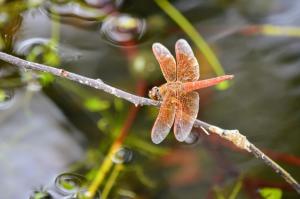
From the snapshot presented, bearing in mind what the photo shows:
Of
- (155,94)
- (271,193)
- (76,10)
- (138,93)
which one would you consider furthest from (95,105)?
(271,193)

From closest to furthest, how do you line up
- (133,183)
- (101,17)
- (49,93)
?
Answer: (133,183), (49,93), (101,17)

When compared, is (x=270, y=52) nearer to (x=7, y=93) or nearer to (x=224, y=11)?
(x=224, y=11)

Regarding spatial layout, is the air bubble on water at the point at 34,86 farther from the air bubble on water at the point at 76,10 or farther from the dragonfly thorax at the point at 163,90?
the dragonfly thorax at the point at 163,90

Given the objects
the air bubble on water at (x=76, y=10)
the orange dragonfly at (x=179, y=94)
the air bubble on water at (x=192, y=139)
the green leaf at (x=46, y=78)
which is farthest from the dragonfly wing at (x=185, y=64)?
the air bubble on water at (x=76, y=10)

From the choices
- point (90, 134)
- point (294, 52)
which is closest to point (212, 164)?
point (90, 134)

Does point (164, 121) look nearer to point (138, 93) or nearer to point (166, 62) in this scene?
point (166, 62)

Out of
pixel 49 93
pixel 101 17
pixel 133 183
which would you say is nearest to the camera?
pixel 133 183
